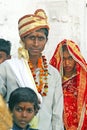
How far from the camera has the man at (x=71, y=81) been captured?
21.7ft

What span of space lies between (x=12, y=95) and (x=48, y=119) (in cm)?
65

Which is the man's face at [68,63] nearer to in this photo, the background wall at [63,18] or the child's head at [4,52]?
the child's head at [4,52]

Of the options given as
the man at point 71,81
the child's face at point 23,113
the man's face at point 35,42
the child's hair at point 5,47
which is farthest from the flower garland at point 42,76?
the child's hair at point 5,47

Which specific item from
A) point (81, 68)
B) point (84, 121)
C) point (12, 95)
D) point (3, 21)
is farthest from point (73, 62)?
point (3, 21)

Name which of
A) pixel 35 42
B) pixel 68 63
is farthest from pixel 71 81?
pixel 35 42

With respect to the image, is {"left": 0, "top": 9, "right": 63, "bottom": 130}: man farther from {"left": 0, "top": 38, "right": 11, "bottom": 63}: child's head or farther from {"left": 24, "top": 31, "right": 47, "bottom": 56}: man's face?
{"left": 0, "top": 38, "right": 11, "bottom": 63}: child's head

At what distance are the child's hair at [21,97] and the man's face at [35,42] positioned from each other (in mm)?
581

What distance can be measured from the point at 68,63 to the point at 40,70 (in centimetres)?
104

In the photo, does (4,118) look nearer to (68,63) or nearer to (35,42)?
(35,42)

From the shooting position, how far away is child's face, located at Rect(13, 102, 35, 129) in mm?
4980

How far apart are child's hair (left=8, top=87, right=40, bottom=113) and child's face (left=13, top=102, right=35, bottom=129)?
36mm

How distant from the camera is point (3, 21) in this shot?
9.00 meters

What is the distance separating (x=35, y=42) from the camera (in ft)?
18.3

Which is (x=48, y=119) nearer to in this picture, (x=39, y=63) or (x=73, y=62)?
(x=39, y=63)
